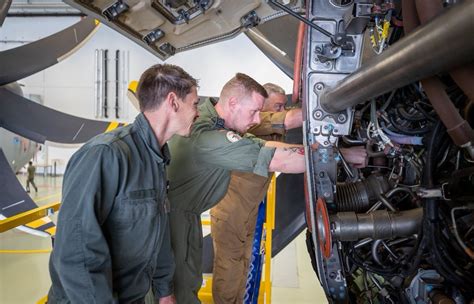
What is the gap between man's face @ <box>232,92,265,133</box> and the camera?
2.03 meters

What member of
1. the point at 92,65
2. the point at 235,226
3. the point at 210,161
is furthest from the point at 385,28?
the point at 92,65

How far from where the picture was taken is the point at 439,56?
52 cm

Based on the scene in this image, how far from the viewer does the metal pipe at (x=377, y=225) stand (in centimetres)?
120

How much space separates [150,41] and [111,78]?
6.01 meters

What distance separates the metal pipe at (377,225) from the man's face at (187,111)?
0.68 m

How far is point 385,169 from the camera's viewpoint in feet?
5.05

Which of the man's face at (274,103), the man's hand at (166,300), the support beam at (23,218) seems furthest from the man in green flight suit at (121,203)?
the man's face at (274,103)

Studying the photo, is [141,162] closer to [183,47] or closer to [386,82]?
[386,82]

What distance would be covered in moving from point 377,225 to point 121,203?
0.90m

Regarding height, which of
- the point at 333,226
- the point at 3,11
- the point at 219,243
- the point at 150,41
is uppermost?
the point at 3,11

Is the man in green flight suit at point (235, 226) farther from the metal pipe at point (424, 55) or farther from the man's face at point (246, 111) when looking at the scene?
the metal pipe at point (424, 55)

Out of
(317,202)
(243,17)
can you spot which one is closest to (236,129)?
(243,17)

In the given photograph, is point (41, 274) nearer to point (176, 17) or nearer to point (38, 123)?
point (38, 123)

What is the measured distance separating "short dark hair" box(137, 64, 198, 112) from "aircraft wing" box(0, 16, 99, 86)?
15.1 feet
